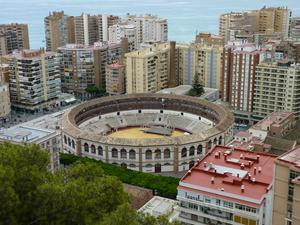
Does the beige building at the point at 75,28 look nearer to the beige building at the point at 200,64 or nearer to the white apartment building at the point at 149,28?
the white apartment building at the point at 149,28

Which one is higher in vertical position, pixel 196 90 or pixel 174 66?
pixel 174 66

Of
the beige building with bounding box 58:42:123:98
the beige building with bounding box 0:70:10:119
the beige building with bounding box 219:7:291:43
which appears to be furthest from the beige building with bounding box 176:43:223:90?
the beige building with bounding box 0:70:10:119

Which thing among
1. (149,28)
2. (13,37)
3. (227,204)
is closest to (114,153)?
(227,204)

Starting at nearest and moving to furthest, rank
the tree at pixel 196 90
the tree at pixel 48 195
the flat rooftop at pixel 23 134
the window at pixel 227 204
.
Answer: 1. the tree at pixel 48 195
2. the window at pixel 227 204
3. the flat rooftop at pixel 23 134
4. the tree at pixel 196 90

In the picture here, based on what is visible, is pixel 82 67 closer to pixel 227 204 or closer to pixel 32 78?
pixel 32 78

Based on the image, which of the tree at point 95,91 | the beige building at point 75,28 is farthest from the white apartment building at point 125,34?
the tree at point 95,91

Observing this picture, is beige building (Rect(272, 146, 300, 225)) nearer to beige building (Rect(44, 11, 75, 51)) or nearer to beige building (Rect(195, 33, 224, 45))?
beige building (Rect(195, 33, 224, 45))
